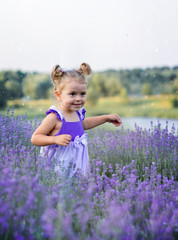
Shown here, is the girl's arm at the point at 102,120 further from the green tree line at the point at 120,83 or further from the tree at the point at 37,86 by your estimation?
the tree at the point at 37,86

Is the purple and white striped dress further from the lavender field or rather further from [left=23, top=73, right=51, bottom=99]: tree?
[left=23, top=73, right=51, bottom=99]: tree

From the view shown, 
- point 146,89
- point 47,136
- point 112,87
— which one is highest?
point 112,87

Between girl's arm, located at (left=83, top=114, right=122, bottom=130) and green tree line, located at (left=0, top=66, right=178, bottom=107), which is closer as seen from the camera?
girl's arm, located at (left=83, top=114, right=122, bottom=130)

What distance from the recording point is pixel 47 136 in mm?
2270

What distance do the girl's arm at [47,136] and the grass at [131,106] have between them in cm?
1062

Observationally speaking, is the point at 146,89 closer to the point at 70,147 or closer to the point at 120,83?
the point at 120,83

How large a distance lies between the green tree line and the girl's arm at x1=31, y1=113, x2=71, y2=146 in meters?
11.2

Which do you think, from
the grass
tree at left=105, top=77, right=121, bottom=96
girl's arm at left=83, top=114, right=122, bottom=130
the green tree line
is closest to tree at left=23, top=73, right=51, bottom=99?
the green tree line

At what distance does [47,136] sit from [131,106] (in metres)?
13.1

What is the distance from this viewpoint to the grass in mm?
13454

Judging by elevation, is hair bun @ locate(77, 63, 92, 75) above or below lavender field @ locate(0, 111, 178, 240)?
above

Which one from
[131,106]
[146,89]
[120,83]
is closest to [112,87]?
[120,83]

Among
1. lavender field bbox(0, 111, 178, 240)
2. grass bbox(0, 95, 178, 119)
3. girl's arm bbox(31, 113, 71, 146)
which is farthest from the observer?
grass bbox(0, 95, 178, 119)

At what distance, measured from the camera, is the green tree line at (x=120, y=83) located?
1433cm
